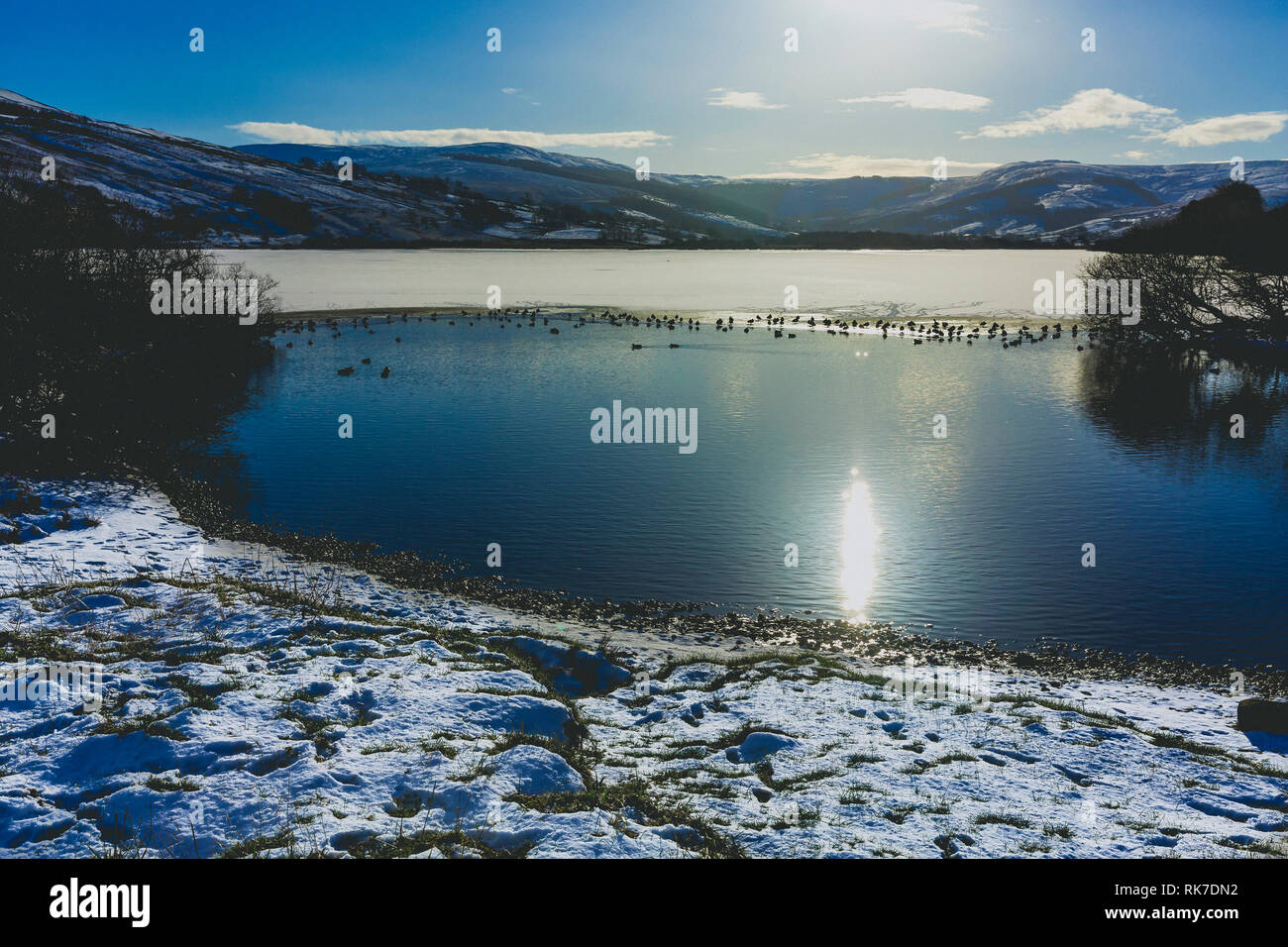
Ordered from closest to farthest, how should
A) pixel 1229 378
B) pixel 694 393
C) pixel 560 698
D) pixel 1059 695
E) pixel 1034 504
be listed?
pixel 560 698 → pixel 1059 695 → pixel 1034 504 → pixel 694 393 → pixel 1229 378

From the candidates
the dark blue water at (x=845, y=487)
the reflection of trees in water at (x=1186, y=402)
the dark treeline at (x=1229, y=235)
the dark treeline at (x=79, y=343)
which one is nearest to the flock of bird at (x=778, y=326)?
the reflection of trees in water at (x=1186, y=402)

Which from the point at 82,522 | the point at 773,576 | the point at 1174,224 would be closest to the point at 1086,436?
the point at 773,576

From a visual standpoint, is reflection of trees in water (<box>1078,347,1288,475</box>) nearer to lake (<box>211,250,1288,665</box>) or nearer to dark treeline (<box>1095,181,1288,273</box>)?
lake (<box>211,250,1288,665</box>)

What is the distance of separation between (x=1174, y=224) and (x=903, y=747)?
97.7 meters

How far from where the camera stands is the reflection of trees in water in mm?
39719

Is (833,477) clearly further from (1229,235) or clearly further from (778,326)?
(1229,235)

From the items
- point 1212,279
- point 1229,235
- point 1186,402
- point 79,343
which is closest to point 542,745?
point 79,343

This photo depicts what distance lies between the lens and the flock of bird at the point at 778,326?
3000 inches

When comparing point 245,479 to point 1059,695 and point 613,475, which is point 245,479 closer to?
point 613,475

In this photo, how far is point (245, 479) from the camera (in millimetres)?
32312

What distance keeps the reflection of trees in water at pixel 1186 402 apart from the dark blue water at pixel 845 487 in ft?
0.89

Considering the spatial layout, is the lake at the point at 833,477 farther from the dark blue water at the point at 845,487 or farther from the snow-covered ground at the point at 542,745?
the snow-covered ground at the point at 542,745

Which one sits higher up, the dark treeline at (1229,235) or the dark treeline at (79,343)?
the dark treeline at (1229,235)

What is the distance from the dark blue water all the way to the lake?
0.13 m
